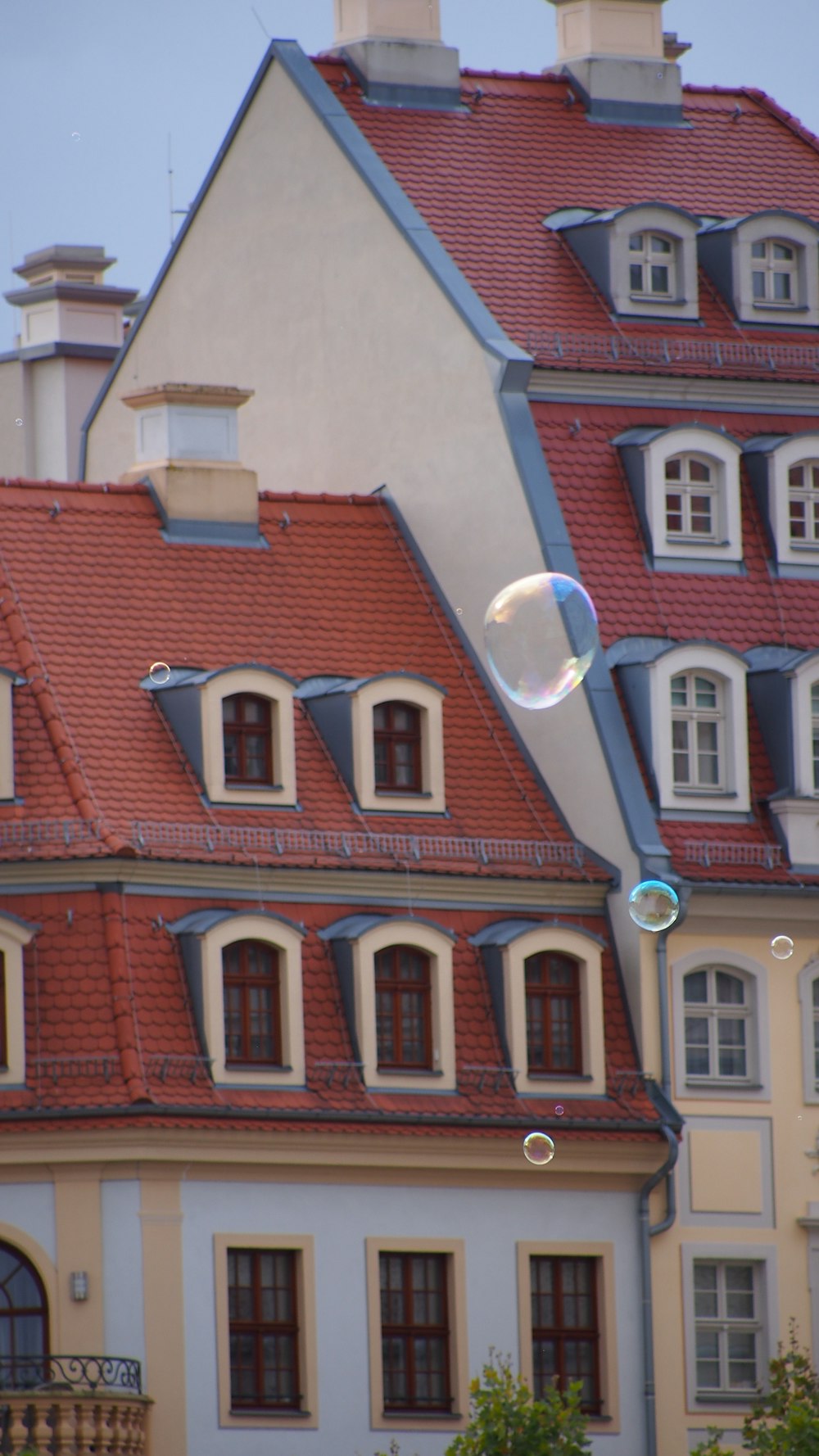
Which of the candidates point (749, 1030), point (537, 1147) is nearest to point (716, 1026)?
point (749, 1030)

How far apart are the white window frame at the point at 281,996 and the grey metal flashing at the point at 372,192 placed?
8.76m

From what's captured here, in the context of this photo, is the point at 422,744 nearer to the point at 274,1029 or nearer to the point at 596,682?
the point at 596,682

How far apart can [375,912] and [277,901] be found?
132 cm

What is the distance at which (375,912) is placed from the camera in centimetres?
5131

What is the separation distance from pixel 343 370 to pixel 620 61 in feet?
22.3

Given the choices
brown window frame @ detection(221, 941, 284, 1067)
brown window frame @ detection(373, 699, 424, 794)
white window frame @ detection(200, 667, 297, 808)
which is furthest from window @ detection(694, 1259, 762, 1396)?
white window frame @ detection(200, 667, 297, 808)

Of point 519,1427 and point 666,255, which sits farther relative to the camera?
point 666,255

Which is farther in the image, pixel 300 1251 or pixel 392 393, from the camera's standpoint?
pixel 392 393

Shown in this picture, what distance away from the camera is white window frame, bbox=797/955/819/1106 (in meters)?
53.2

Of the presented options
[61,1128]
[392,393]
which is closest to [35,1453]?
[61,1128]

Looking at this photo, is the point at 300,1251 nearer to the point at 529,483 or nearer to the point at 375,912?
the point at 375,912

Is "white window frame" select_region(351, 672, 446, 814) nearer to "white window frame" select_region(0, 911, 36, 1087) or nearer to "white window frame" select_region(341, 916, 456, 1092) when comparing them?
"white window frame" select_region(341, 916, 456, 1092)

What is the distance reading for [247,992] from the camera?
164 feet

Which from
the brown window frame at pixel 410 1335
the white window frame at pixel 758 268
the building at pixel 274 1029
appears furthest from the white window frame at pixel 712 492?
the brown window frame at pixel 410 1335
